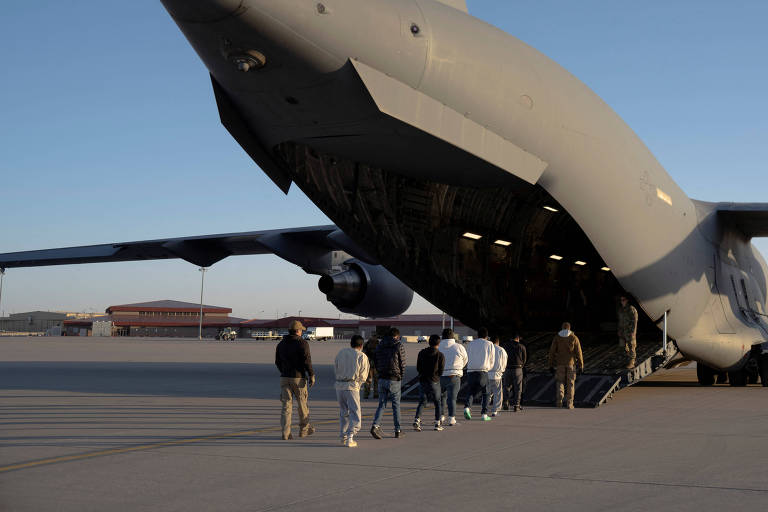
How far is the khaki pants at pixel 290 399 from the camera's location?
328 inches

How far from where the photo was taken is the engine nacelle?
1775 centimetres

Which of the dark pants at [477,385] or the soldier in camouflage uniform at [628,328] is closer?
the dark pants at [477,385]

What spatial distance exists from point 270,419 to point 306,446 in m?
2.44

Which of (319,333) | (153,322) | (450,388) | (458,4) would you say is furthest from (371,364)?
(153,322)

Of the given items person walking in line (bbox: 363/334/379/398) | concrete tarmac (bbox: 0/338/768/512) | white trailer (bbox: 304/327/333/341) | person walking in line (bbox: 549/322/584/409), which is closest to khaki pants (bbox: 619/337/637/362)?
concrete tarmac (bbox: 0/338/768/512)

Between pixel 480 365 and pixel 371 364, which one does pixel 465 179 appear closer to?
pixel 480 365

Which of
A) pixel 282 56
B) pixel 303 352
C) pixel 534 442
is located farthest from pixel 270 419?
pixel 282 56

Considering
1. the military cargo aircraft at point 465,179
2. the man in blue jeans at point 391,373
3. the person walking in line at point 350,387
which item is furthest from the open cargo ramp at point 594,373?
the person walking in line at point 350,387

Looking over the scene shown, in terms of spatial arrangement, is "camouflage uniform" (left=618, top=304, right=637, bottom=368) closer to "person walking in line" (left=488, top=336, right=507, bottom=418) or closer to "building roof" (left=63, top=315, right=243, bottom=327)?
"person walking in line" (left=488, top=336, right=507, bottom=418)

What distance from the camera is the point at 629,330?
45.2ft

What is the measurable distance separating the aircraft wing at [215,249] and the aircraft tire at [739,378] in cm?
898

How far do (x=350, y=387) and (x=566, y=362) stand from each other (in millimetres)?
5270

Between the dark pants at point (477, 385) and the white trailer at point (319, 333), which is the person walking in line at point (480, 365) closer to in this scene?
the dark pants at point (477, 385)

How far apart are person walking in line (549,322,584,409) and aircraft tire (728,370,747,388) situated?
718 cm
